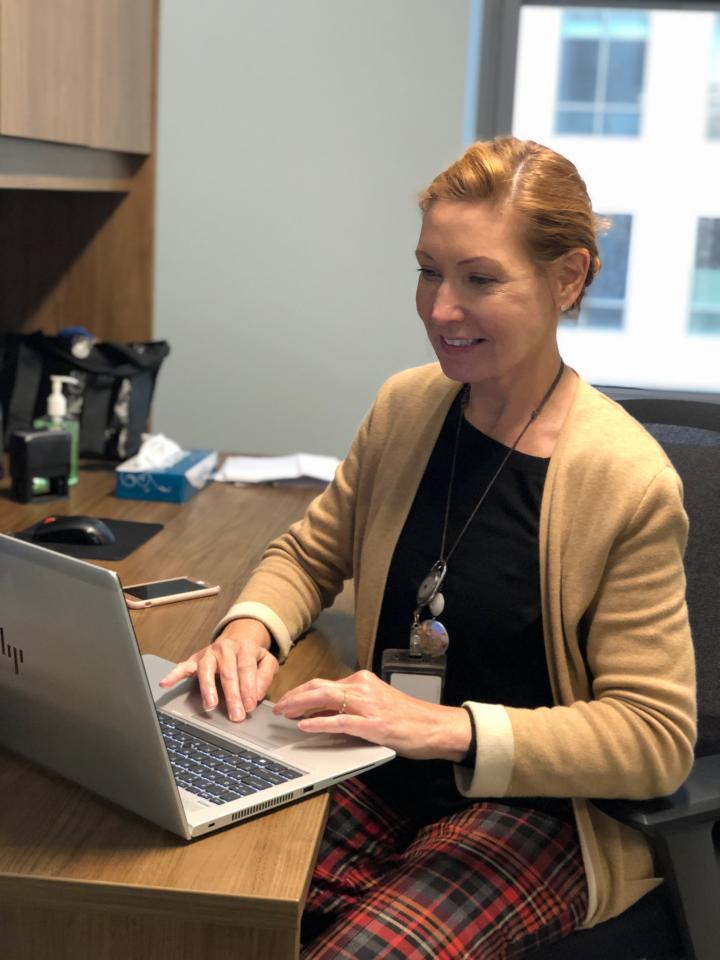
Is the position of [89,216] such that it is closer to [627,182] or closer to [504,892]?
[627,182]

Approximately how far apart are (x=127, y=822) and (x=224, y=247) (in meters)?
1.97

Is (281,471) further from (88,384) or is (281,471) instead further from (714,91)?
(714,91)

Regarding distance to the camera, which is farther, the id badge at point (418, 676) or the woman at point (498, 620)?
the id badge at point (418, 676)

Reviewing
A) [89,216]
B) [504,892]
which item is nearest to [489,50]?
[89,216]

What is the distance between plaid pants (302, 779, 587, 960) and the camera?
45.2 inches

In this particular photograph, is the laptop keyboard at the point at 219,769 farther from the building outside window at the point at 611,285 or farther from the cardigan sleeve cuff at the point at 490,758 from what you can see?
the building outside window at the point at 611,285

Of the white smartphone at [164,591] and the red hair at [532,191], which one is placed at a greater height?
the red hair at [532,191]

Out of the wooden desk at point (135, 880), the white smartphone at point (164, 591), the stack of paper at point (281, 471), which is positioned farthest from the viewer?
the stack of paper at point (281, 471)

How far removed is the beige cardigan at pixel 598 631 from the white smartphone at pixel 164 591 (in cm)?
17

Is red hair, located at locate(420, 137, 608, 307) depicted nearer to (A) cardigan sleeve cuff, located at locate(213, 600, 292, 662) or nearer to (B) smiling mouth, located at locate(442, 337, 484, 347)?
(B) smiling mouth, located at locate(442, 337, 484, 347)

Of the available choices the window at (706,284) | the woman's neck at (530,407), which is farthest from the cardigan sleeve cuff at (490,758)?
the window at (706,284)

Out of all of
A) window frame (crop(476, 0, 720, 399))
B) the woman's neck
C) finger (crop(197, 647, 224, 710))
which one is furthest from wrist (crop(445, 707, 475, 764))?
window frame (crop(476, 0, 720, 399))

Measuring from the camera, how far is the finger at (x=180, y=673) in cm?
123

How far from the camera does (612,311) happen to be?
10.3ft
